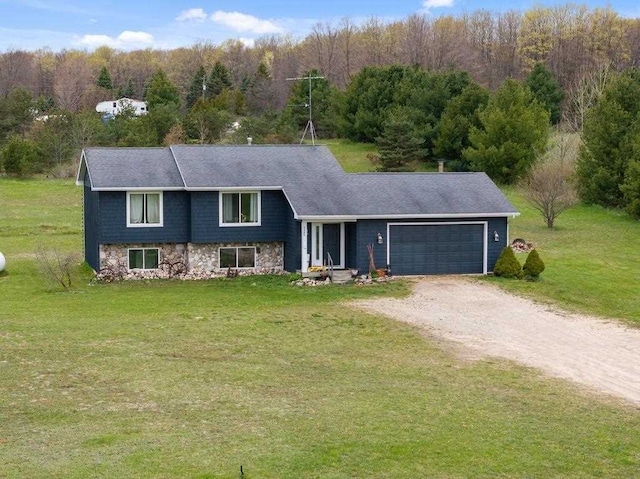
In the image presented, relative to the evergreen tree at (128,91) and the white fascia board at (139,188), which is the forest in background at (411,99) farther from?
the white fascia board at (139,188)

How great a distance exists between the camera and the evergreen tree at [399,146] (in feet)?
195

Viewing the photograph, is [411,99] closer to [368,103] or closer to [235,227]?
[368,103]

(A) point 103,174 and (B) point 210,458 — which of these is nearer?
(B) point 210,458

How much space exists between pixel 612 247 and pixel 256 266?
1608 cm

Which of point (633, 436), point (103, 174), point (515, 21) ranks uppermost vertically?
point (515, 21)

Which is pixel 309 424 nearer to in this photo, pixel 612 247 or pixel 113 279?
pixel 113 279

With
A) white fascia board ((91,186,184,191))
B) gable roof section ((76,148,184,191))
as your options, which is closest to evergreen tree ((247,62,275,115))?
gable roof section ((76,148,184,191))

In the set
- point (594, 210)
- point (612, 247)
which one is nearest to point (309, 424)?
point (612, 247)

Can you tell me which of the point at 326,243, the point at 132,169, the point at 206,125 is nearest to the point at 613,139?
the point at 326,243

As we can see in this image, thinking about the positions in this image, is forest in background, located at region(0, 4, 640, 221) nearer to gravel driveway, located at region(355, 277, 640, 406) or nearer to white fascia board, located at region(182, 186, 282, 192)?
white fascia board, located at region(182, 186, 282, 192)

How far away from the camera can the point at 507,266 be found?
30.8m

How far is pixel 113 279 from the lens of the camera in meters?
30.2

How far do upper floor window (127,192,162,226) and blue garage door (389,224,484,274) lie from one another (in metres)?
8.13

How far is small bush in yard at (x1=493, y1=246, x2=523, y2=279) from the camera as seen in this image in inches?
1210
